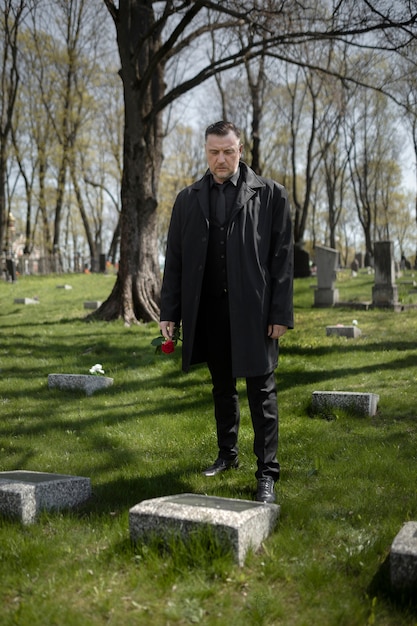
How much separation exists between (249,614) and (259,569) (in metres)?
0.40

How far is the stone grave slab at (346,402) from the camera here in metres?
6.50

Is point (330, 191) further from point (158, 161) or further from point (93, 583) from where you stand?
point (93, 583)

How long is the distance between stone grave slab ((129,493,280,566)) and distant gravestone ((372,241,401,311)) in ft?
42.6

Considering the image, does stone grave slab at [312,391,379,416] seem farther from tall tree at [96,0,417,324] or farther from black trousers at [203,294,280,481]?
tall tree at [96,0,417,324]

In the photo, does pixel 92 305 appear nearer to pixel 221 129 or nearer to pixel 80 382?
pixel 80 382

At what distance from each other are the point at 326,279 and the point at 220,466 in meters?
12.7

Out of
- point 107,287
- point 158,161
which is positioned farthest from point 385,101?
point 158,161

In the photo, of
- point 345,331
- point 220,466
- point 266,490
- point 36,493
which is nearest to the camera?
point 36,493

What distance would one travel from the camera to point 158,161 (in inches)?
535

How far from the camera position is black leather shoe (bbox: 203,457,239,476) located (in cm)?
495

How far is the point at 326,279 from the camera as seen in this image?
56.5 feet

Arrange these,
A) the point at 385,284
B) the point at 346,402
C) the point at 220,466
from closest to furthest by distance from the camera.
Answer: the point at 220,466, the point at 346,402, the point at 385,284

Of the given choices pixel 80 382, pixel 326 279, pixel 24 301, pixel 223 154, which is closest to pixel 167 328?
pixel 223 154

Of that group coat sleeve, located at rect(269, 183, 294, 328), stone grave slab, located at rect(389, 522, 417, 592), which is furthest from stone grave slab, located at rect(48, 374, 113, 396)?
stone grave slab, located at rect(389, 522, 417, 592)
